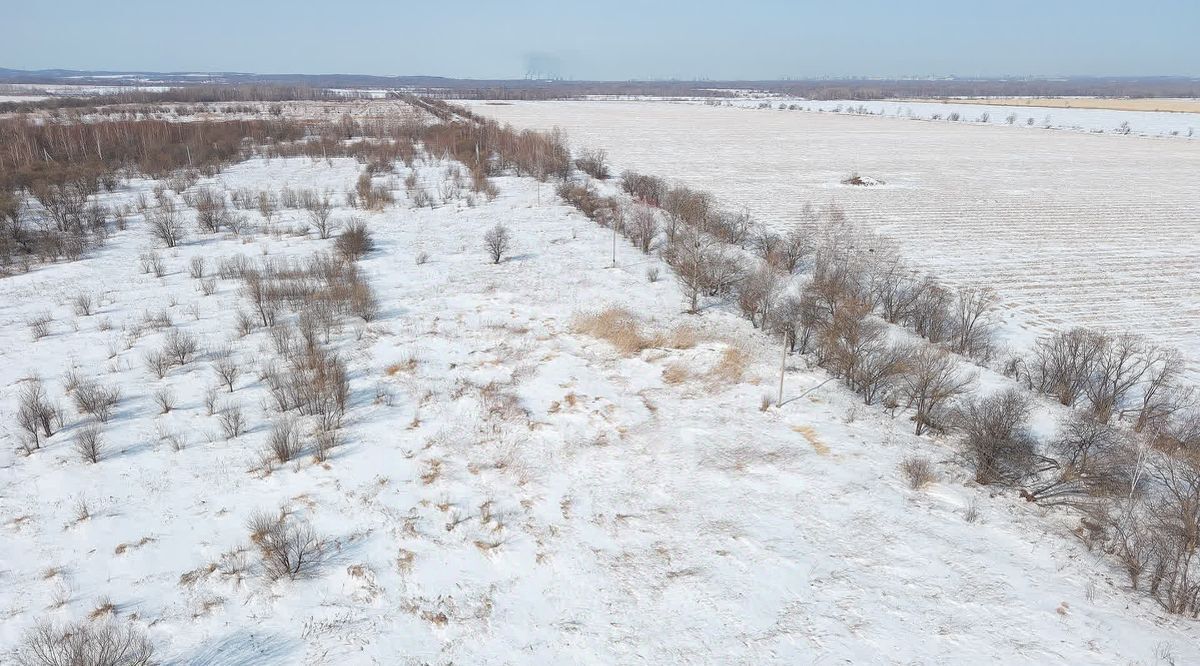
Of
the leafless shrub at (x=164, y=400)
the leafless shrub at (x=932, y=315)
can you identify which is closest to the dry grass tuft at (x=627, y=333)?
the leafless shrub at (x=932, y=315)

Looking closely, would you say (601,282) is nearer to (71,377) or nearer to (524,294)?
(524,294)

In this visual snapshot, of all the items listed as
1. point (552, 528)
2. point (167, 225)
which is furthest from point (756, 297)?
point (167, 225)

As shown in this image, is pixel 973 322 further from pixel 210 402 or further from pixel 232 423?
pixel 210 402

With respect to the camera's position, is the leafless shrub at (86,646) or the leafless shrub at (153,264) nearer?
the leafless shrub at (86,646)

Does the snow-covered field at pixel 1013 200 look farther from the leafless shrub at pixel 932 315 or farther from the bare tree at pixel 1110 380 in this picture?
the bare tree at pixel 1110 380

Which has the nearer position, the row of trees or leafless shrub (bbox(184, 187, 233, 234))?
the row of trees

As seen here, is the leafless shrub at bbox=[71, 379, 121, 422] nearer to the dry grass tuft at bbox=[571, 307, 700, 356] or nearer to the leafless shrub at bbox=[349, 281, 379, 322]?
the leafless shrub at bbox=[349, 281, 379, 322]

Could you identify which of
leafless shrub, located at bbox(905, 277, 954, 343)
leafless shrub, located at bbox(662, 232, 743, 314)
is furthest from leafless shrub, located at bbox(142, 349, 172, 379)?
leafless shrub, located at bbox(905, 277, 954, 343)
